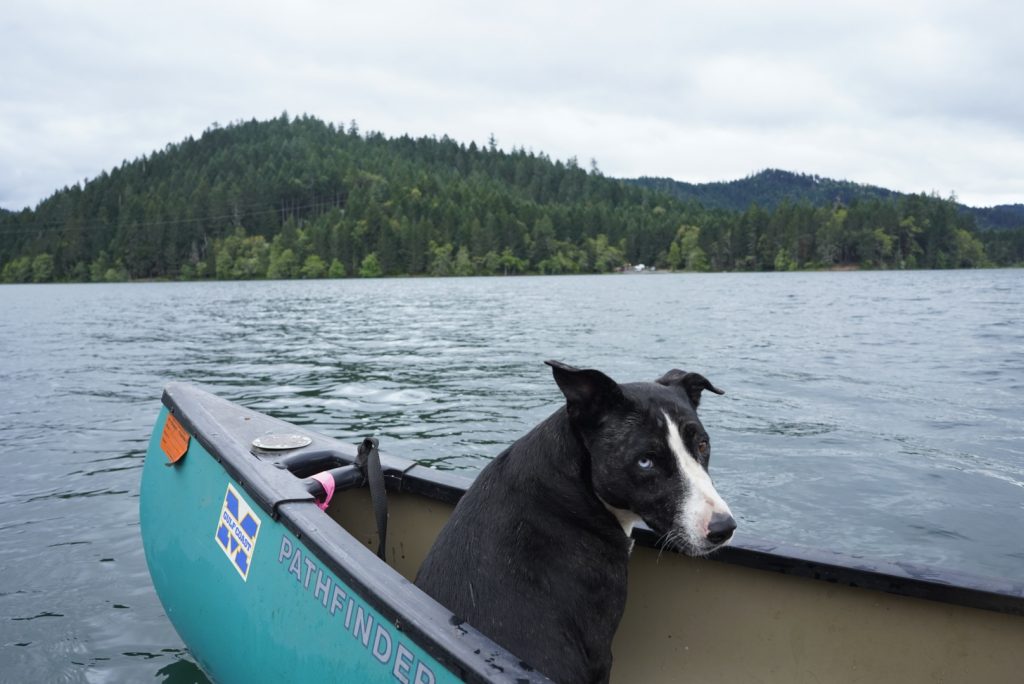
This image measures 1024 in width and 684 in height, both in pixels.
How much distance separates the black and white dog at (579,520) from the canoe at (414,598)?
30cm

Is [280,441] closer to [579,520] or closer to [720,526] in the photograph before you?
[579,520]

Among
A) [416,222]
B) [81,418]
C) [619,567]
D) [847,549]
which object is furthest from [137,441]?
[416,222]

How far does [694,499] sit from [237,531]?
253 centimetres

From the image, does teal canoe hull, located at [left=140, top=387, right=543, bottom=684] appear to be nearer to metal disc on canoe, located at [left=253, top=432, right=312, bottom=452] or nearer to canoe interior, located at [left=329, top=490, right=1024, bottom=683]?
metal disc on canoe, located at [left=253, top=432, right=312, bottom=452]

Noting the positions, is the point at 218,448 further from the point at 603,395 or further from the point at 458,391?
the point at 458,391

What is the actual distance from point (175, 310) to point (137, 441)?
42.1m

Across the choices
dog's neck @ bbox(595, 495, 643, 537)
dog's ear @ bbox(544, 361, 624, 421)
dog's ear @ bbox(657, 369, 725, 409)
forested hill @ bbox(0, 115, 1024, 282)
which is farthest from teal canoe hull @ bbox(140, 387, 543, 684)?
forested hill @ bbox(0, 115, 1024, 282)

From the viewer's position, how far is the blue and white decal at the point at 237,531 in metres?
4.04

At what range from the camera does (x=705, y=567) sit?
3953 millimetres

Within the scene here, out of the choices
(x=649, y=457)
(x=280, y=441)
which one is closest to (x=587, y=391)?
(x=649, y=457)

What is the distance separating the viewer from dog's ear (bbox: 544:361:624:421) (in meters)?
2.99

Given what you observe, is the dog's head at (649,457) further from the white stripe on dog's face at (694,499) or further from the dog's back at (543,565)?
the dog's back at (543,565)

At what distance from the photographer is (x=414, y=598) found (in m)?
2.95

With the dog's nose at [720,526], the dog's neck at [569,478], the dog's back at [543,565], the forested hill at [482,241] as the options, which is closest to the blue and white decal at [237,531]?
the dog's back at [543,565]
